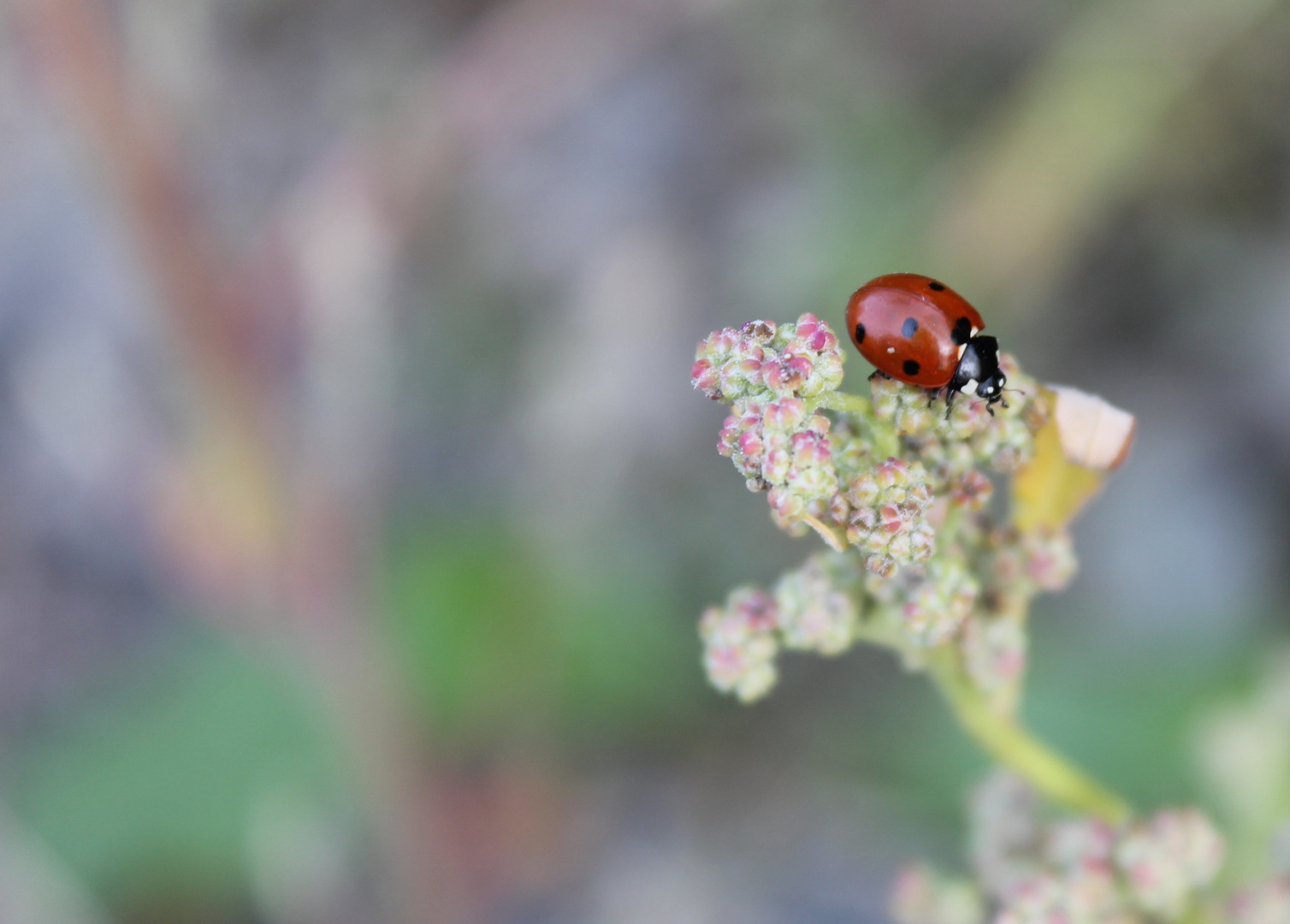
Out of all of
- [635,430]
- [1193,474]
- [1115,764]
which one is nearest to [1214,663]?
[1115,764]

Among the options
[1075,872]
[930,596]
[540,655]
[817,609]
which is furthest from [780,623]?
[540,655]

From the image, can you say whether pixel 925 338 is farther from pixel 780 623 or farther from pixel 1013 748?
pixel 1013 748

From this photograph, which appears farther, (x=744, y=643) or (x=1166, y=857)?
(x=1166, y=857)

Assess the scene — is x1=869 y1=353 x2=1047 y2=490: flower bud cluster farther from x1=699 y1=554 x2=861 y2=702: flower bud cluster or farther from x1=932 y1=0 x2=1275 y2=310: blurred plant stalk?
x1=932 y1=0 x2=1275 y2=310: blurred plant stalk

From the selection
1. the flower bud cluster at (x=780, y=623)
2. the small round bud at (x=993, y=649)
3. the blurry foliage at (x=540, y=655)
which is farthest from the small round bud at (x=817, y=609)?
the blurry foliage at (x=540, y=655)

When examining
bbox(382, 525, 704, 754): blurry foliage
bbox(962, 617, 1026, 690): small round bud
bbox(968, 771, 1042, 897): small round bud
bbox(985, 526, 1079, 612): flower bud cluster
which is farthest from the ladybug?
bbox(382, 525, 704, 754): blurry foliage

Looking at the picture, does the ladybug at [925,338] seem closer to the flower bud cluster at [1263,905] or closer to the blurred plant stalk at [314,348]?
the flower bud cluster at [1263,905]
